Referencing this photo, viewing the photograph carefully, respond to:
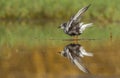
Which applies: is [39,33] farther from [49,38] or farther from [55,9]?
[55,9]

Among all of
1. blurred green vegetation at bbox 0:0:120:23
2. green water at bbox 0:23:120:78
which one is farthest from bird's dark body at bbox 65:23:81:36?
blurred green vegetation at bbox 0:0:120:23

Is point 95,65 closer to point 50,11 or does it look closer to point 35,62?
point 35,62

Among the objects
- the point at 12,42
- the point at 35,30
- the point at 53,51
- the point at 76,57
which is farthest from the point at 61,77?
the point at 35,30

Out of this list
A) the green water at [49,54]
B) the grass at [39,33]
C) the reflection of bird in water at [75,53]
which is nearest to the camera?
the green water at [49,54]

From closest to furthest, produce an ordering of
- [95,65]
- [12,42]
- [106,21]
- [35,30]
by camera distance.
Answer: [95,65] → [12,42] → [35,30] → [106,21]

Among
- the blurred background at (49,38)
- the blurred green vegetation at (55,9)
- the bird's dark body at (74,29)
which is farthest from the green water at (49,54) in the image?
the blurred green vegetation at (55,9)

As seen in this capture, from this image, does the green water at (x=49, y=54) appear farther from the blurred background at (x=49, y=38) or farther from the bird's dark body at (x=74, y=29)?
the bird's dark body at (x=74, y=29)
